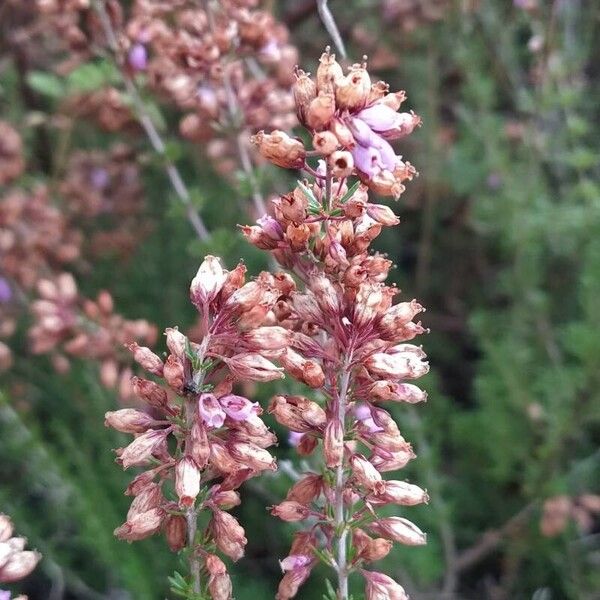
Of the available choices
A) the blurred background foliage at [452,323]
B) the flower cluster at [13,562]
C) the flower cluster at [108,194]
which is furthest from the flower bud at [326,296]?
the flower cluster at [108,194]

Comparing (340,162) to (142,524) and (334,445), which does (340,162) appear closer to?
(334,445)

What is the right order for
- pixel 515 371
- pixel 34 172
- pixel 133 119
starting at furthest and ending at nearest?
pixel 34 172 → pixel 515 371 → pixel 133 119

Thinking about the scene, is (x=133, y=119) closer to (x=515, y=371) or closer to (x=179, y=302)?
(x=179, y=302)

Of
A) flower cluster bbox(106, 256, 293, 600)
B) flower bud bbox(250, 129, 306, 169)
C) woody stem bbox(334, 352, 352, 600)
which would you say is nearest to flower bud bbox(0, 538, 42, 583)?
flower cluster bbox(106, 256, 293, 600)

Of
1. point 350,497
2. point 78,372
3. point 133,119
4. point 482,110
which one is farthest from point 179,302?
point 350,497

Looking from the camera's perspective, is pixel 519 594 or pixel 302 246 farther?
pixel 519 594

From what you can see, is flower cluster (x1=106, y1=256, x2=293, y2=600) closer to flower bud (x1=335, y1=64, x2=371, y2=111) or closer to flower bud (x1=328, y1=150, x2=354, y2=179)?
flower bud (x1=328, y1=150, x2=354, y2=179)
